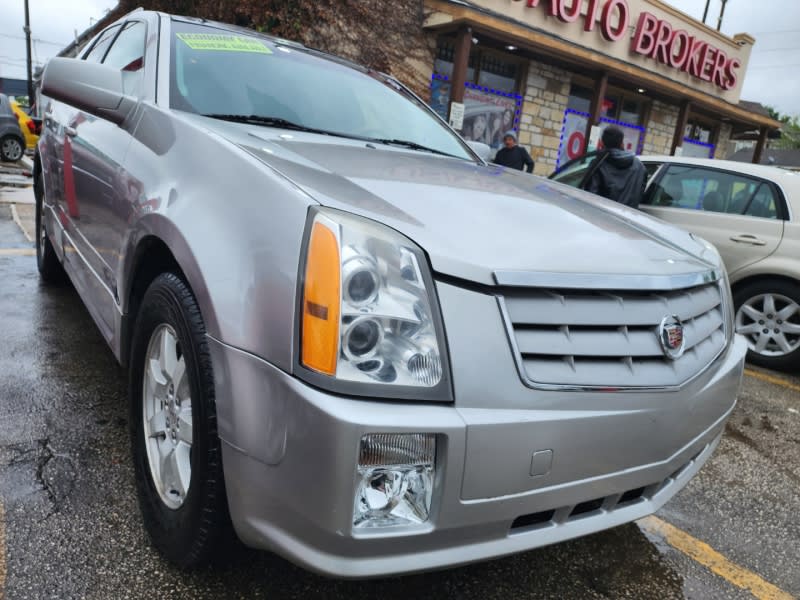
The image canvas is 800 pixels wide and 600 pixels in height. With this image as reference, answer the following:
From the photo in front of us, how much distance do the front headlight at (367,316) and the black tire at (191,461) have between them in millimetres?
329

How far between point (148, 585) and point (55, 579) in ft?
0.79

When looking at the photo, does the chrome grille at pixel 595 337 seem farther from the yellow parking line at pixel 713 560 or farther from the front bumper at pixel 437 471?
the yellow parking line at pixel 713 560

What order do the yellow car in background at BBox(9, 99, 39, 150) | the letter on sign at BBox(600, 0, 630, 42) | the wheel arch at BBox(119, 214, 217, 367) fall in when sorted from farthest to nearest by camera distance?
the yellow car in background at BBox(9, 99, 39, 150) < the letter on sign at BBox(600, 0, 630, 42) < the wheel arch at BBox(119, 214, 217, 367)

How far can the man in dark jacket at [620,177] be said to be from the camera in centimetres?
487

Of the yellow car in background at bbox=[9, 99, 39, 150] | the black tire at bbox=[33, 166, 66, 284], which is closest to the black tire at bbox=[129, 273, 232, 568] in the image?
the black tire at bbox=[33, 166, 66, 284]

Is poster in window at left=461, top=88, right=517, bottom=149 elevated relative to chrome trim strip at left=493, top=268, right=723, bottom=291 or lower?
elevated

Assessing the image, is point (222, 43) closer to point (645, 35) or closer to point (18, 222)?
point (18, 222)

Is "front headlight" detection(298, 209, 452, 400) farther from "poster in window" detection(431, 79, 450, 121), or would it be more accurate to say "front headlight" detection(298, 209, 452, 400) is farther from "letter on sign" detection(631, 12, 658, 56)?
"letter on sign" detection(631, 12, 658, 56)

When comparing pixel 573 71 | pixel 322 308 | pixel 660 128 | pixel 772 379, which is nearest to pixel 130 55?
pixel 322 308

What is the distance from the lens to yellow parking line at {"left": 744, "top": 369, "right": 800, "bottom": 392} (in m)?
4.06

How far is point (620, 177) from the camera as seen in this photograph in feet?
16.1

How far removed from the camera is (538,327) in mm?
1318

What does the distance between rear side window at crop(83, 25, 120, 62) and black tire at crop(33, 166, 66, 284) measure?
1009mm

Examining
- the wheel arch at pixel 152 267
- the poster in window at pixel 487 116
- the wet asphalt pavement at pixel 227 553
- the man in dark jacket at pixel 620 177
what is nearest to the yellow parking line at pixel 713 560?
the wet asphalt pavement at pixel 227 553
